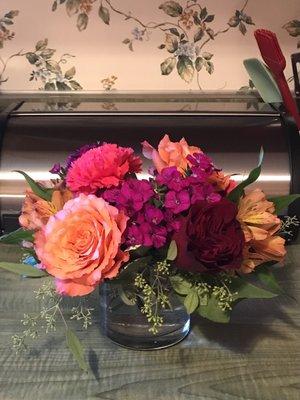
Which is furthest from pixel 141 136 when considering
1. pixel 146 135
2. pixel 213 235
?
pixel 213 235

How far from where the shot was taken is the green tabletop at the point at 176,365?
643 mm

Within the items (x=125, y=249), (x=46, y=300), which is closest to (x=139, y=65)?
(x=46, y=300)

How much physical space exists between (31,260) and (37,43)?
30.7 inches

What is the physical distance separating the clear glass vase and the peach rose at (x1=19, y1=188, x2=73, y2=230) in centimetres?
11

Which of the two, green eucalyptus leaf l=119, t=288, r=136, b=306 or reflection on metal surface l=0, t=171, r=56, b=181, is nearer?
green eucalyptus leaf l=119, t=288, r=136, b=306

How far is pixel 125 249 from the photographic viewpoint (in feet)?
2.03

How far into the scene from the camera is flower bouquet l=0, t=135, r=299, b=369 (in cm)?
58

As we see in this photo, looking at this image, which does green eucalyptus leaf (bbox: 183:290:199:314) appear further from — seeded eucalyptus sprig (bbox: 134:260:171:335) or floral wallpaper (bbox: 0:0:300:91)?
floral wallpaper (bbox: 0:0:300:91)

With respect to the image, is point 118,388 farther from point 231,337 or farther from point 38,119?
point 38,119

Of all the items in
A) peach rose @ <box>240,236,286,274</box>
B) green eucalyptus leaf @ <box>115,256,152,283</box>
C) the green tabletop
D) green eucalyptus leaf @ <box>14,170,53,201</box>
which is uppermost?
green eucalyptus leaf @ <box>14,170,53,201</box>

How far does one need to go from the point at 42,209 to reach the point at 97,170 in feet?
0.29

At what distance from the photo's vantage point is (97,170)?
615 millimetres

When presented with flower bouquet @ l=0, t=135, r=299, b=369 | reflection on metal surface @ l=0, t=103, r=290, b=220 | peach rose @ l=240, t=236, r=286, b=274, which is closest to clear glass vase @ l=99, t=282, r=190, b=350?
flower bouquet @ l=0, t=135, r=299, b=369

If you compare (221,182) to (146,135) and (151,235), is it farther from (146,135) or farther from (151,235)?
(146,135)
